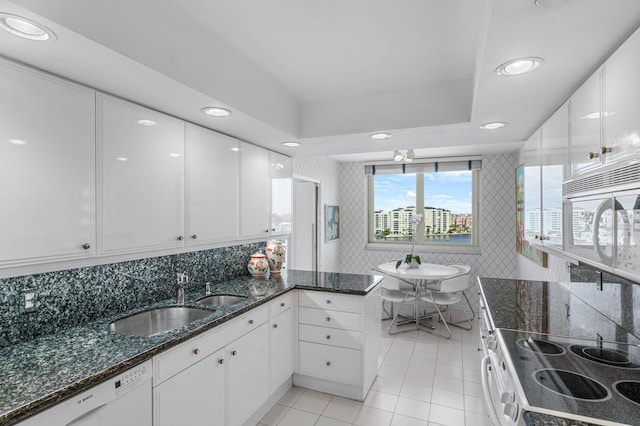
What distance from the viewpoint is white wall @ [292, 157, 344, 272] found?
4.52m

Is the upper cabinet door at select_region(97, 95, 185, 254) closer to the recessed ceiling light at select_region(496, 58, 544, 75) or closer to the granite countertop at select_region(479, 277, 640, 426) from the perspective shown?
the recessed ceiling light at select_region(496, 58, 544, 75)

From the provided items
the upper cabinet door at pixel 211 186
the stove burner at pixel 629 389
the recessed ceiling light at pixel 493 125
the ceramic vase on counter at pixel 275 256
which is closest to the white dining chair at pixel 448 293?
the ceramic vase on counter at pixel 275 256

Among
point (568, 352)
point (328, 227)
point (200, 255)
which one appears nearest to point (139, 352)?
point (200, 255)

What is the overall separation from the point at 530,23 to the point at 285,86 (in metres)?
1.79

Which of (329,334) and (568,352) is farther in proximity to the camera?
(329,334)

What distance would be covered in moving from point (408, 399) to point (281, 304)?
130 cm

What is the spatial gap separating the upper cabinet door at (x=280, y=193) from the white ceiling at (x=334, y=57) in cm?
47

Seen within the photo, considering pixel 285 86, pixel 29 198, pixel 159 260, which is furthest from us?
pixel 285 86

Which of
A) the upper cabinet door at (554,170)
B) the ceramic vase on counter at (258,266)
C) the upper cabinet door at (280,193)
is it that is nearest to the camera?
the upper cabinet door at (554,170)

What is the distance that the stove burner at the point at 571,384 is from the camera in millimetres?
1118

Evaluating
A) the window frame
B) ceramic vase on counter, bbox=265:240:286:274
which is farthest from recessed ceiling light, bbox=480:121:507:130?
the window frame

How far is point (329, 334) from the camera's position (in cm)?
272

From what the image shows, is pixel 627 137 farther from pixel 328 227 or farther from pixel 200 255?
pixel 328 227

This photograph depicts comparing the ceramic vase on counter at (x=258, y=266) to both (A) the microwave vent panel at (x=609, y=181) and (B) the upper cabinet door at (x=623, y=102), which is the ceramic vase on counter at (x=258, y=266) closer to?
(A) the microwave vent panel at (x=609, y=181)
